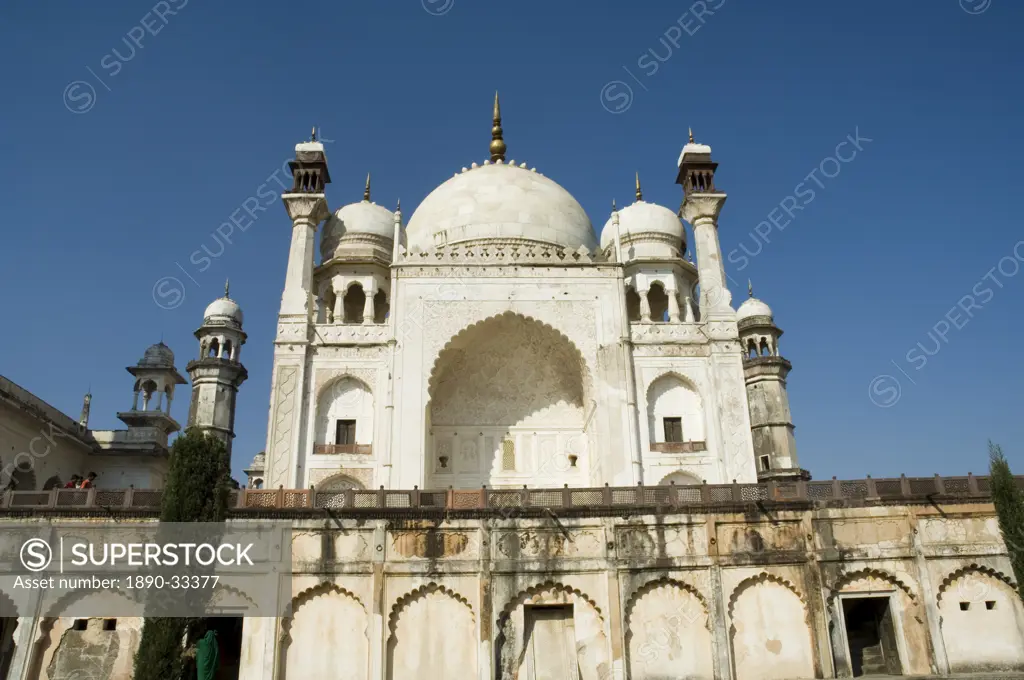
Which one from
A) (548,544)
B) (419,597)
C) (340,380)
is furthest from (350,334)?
(548,544)

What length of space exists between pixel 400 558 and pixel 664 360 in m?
11.6

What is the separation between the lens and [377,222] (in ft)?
96.7

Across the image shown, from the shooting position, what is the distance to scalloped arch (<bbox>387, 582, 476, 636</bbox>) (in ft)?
54.6

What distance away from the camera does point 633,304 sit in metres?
29.9

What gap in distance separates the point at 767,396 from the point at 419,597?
2157 centimetres

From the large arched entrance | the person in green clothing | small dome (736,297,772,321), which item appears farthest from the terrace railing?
small dome (736,297,772,321)

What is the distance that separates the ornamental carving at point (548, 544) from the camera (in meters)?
17.0

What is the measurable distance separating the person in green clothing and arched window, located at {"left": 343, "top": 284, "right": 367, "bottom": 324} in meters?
16.0

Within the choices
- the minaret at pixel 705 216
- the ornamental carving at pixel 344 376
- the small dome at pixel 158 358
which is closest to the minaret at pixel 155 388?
the small dome at pixel 158 358

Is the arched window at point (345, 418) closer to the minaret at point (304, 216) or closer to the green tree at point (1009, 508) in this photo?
the minaret at point (304, 216)

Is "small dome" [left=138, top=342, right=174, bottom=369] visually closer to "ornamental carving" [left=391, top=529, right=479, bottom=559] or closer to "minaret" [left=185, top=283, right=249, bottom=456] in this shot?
"minaret" [left=185, top=283, right=249, bottom=456]

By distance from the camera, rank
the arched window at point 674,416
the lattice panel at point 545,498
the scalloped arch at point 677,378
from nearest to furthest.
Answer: the lattice panel at point 545,498 < the arched window at point 674,416 < the scalloped arch at point 677,378

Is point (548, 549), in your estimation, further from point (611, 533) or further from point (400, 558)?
point (400, 558)

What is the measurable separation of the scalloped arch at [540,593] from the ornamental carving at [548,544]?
62 cm
